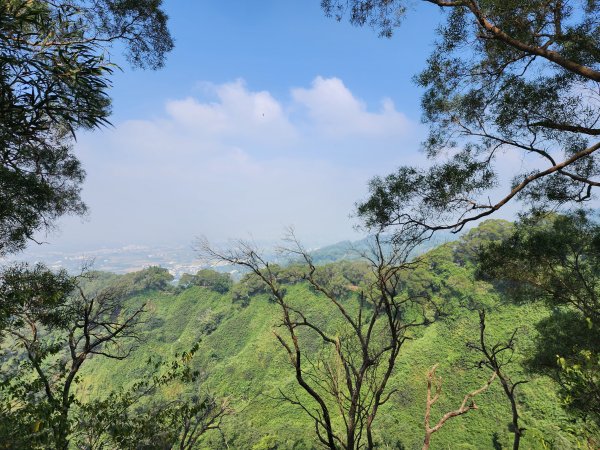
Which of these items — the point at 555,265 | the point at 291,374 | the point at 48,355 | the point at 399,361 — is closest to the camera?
the point at 48,355

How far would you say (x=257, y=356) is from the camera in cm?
3456

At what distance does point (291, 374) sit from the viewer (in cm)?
3100

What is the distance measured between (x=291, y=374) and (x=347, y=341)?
2862cm

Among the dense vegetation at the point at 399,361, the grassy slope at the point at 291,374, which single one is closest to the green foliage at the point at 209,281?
the dense vegetation at the point at 399,361

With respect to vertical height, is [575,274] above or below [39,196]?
below

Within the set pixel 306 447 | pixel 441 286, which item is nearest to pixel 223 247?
pixel 306 447

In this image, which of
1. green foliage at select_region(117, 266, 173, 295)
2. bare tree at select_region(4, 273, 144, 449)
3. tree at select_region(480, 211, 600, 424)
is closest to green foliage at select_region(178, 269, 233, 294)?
green foliage at select_region(117, 266, 173, 295)

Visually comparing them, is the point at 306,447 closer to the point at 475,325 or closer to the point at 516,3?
the point at 475,325

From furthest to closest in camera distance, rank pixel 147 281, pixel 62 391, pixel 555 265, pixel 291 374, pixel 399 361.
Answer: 1. pixel 147 281
2. pixel 291 374
3. pixel 399 361
4. pixel 555 265
5. pixel 62 391

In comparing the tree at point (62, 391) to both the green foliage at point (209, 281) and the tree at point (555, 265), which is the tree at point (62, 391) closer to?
the tree at point (555, 265)

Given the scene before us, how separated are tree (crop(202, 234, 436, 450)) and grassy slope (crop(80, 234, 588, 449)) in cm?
180

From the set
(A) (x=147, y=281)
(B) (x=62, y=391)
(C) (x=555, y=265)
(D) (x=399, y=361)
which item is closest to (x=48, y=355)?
(B) (x=62, y=391)

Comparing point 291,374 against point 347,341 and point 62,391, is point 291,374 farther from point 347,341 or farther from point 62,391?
point 347,341

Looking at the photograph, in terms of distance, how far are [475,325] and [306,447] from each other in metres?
18.6
